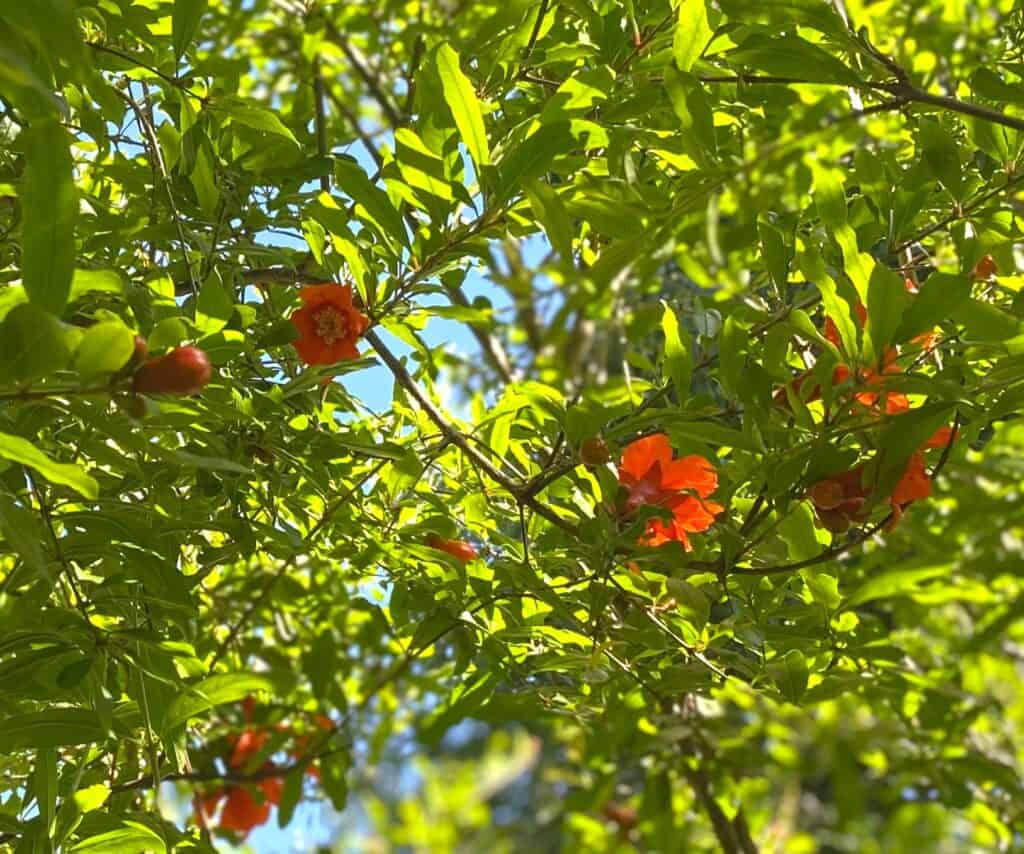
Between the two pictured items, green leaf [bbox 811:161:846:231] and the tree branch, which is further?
the tree branch

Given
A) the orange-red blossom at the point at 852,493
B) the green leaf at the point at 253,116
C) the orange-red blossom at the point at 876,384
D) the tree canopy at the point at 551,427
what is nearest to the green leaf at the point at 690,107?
the tree canopy at the point at 551,427

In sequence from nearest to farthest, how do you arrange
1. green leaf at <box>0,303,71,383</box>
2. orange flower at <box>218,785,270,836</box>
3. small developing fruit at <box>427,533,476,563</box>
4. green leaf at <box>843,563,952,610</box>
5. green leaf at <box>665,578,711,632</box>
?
green leaf at <box>843,563,952,610</box> < green leaf at <box>0,303,71,383</box> < green leaf at <box>665,578,711,632</box> < small developing fruit at <box>427,533,476,563</box> < orange flower at <box>218,785,270,836</box>

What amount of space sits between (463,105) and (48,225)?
457 mm

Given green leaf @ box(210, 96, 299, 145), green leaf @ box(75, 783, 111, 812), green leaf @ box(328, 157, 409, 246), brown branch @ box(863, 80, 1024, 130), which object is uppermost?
green leaf @ box(210, 96, 299, 145)

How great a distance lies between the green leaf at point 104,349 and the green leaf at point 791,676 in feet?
2.20

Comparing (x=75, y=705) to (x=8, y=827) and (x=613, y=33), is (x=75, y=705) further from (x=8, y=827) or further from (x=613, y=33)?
(x=613, y=33)

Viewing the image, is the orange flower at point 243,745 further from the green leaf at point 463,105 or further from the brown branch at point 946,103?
the brown branch at point 946,103

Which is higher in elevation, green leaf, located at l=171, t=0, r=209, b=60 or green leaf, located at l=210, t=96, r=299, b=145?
green leaf, located at l=171, t=0, r=209, b=60

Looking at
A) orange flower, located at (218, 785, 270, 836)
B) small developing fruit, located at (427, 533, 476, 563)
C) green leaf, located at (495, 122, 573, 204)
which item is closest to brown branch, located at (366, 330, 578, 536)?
small developing fruit, located at (427, 533, 476, 563)

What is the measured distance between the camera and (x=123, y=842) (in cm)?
103

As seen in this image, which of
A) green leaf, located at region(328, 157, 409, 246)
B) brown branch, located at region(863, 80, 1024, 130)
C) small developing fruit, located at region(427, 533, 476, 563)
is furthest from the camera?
small developing fruit, located at region(427, 533, 476, 563)

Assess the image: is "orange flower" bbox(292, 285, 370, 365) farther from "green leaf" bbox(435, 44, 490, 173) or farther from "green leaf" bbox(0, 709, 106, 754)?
"green leaf" bbox(0, 709, 106, 754)

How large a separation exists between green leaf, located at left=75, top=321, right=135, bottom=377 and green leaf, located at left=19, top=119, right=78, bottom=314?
0.05 m

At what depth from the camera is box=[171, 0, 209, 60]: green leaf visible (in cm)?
116
